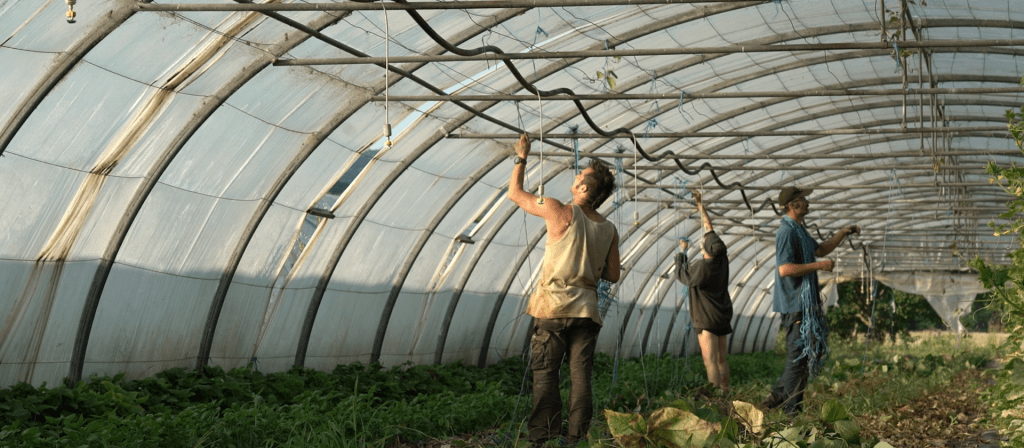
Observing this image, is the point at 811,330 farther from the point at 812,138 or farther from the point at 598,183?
the point at 812,138

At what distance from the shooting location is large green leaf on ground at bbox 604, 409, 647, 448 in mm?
3576

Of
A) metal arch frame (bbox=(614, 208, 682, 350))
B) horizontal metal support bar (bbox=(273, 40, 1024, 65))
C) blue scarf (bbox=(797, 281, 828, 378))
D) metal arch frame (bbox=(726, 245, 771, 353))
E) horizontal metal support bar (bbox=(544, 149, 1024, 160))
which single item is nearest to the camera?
horizontal metal support bar (bbox=(273, 40, 1024, 65))

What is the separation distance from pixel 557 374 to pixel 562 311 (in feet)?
1.12

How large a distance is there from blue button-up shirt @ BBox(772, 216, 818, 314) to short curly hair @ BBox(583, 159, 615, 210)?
1.91m

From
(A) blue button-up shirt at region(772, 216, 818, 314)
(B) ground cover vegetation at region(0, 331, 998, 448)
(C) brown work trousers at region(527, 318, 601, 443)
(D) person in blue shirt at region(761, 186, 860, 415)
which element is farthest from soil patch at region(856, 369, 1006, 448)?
(C) brown work trousers at region(527, 318, 601, 443)

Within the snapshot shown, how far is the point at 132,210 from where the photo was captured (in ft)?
21.6

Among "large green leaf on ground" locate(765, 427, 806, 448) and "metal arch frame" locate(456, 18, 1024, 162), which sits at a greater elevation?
"metal arch frame" locate(456, 18, 1024, 162)

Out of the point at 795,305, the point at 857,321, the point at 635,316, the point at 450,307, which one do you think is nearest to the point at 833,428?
the point at 795,305

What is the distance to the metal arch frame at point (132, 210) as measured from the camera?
654cm

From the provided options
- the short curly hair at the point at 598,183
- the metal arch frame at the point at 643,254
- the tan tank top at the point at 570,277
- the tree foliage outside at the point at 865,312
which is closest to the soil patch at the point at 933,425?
the tan tank top at the point at 570,277

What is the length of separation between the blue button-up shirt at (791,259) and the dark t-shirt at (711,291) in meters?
1.09

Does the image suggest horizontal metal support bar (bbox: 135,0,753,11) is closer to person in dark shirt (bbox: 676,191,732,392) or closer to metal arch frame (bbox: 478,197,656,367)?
person in dark shirt (bbox: 676,191,732,392)

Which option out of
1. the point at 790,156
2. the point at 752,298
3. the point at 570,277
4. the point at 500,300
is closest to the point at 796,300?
the point at 570,277

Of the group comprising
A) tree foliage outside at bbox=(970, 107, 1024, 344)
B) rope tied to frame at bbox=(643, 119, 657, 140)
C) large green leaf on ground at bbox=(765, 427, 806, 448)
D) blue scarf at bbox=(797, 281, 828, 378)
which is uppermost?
rope tied to frame at bbox=(643, 119, 657, 140)
